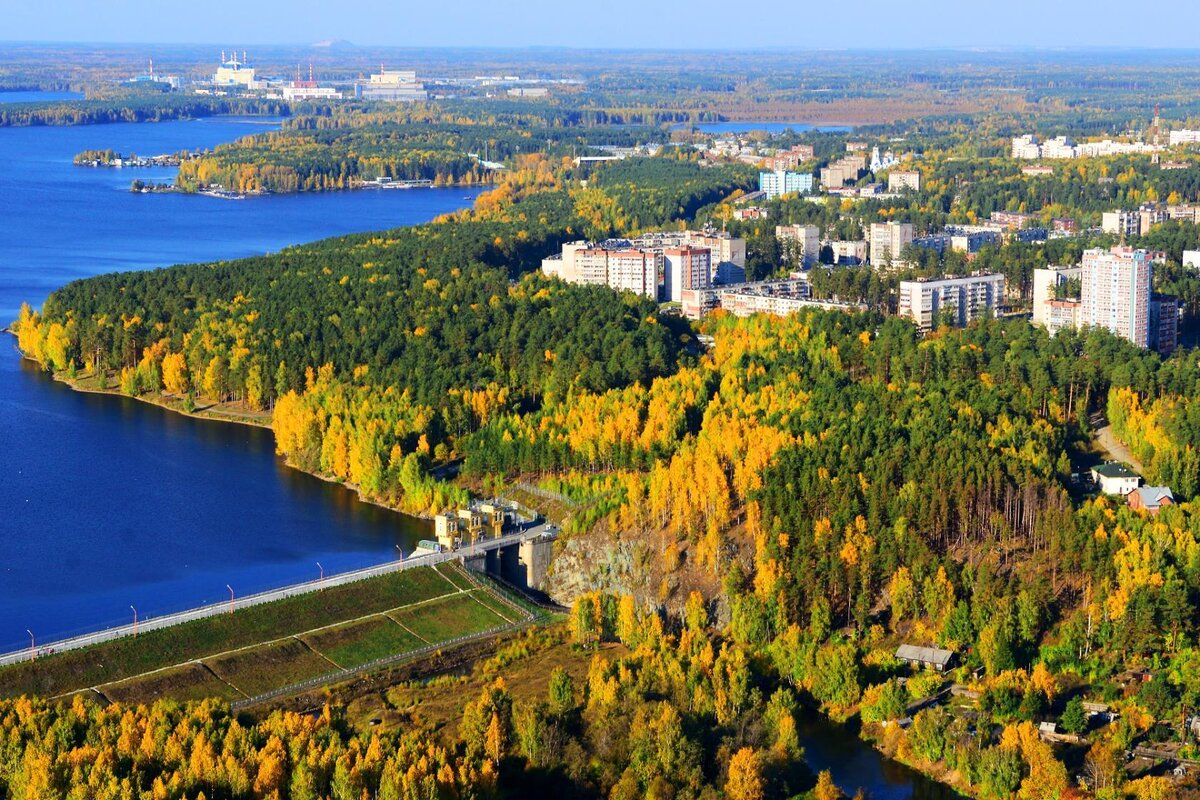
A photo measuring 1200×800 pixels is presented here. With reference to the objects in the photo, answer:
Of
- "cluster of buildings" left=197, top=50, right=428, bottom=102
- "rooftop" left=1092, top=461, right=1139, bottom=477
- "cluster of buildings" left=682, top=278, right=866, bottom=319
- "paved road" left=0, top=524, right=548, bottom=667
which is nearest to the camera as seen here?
"paved road" left=0, top=524, right=548, bottom=667

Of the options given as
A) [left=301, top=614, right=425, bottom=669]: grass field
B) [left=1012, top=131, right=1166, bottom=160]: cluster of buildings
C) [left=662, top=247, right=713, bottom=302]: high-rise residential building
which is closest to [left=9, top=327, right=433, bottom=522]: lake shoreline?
[left=301, top=614, right=425, bottom=669]: grass field

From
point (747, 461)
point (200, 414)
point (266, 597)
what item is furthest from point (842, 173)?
point (266, 597)

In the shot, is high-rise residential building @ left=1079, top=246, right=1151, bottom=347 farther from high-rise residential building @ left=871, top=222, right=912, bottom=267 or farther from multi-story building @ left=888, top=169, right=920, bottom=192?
multi-story building @ left=888, top=169, right=920, bottom=192

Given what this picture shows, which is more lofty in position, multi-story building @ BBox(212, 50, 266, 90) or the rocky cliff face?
multi-story building @ BBox(212, 50, 266, 90)

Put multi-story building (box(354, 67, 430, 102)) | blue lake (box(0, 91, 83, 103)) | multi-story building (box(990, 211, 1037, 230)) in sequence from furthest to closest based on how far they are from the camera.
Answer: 1. blue lake (box(0, 91, 83, 103))
2. multi-story building (box(354, 67, 430, 102))
3. multi-story building (box(990, 211, 1037, 230))

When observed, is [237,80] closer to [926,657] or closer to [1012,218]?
[1012,218]
